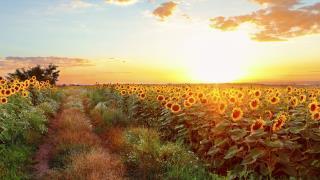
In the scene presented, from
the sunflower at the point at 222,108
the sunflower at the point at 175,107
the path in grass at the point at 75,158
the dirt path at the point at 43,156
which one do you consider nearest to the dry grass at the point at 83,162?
the path in grass at the point at 75,158

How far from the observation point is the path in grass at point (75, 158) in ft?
31.3

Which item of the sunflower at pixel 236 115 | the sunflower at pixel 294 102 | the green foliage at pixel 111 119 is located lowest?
the green foliage at pixel 111 119

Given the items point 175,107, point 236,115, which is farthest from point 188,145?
point 236,115

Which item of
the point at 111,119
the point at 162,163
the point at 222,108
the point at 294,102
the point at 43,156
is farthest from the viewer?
the point at 111,119

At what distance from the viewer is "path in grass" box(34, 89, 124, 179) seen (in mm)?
9531

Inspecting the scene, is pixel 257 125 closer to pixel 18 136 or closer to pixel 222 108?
pixel 222 108

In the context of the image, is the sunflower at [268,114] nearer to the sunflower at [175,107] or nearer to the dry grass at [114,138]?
the sunflower at [175,107]

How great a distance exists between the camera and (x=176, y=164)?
982 centimetres

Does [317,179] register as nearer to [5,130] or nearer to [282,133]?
[282,133]

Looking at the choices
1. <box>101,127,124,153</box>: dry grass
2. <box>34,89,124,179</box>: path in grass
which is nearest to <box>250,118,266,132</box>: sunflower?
<box>34,89,124,179</box>: path in grass

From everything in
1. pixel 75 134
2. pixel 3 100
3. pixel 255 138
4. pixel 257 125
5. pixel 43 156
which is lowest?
pixel 43 156

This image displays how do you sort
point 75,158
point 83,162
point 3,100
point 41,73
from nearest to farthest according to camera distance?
point 83,162
point 75,158
point 3,100
point 41,73

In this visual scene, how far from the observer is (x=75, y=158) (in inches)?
417

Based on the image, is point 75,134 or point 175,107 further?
point 75,134
